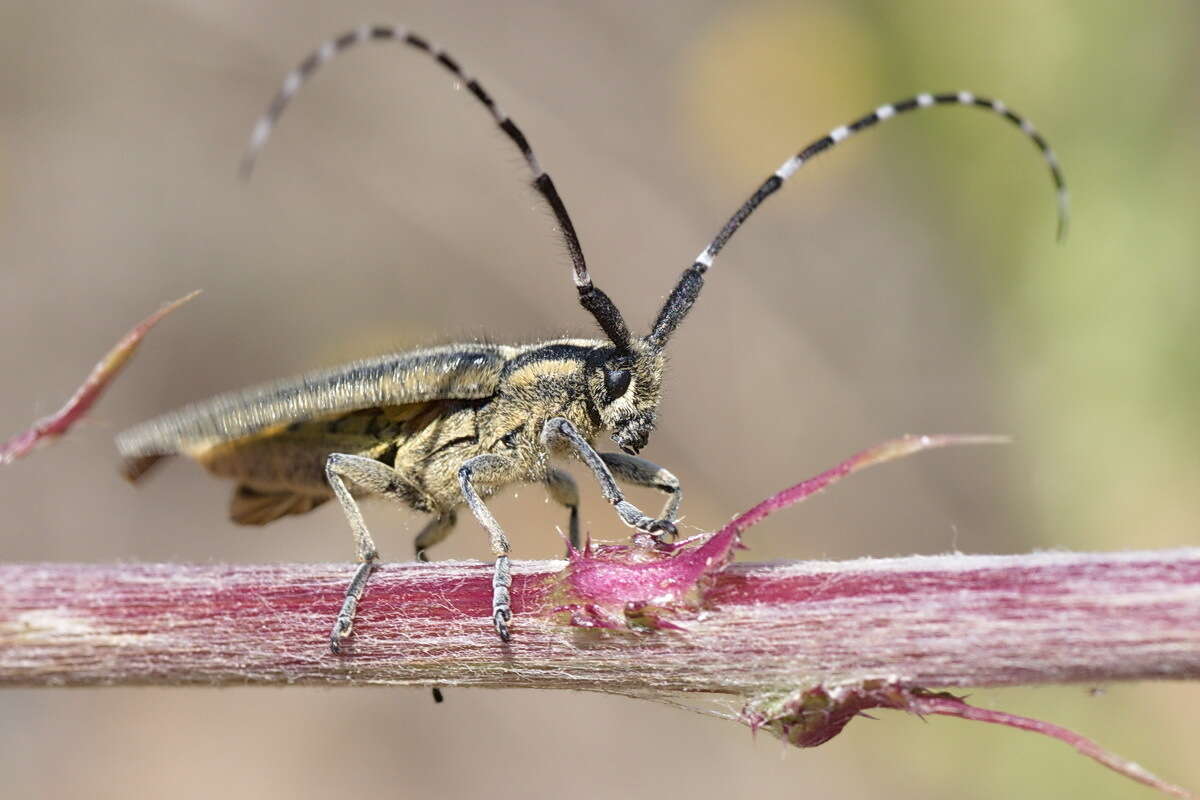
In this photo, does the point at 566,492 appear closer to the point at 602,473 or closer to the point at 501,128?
the point at 602,473

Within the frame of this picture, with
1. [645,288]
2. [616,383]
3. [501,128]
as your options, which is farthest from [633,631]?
[645,288]

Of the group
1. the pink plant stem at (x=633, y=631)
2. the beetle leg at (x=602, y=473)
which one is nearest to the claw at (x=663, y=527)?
the beetle leg at (x=602, y=473)

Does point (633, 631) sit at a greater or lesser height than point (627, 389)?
lesser

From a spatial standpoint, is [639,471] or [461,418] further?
[461,418]

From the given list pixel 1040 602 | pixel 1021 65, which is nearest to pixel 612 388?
pixel 1040 602

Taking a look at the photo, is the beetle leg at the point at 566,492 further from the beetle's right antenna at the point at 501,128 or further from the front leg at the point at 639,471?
the beetle's right antenna at the point at 501,128

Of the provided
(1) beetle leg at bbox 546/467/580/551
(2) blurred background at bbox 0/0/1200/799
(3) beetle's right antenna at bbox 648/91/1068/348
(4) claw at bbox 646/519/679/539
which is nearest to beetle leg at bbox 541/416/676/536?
(4) claw at bbox 646/519/679/539
